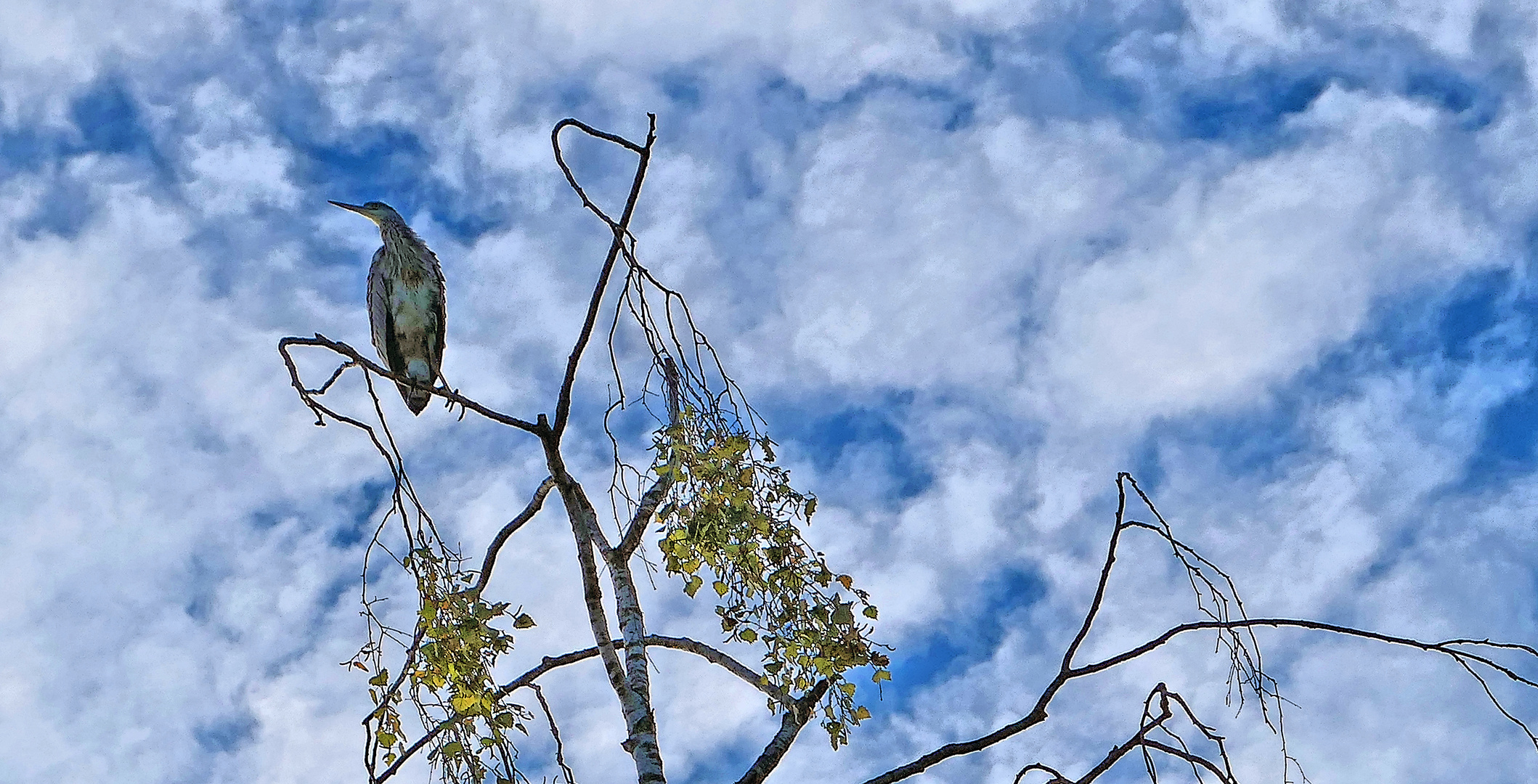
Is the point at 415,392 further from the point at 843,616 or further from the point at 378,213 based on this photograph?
the point at 843,616

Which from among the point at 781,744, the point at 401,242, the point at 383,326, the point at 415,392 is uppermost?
the point at 401,242

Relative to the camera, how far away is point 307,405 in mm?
2576

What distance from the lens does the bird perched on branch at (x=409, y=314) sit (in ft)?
23.0

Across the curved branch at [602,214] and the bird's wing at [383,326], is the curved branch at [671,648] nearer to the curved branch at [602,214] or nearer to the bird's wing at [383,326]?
the curved branch at [602,214]

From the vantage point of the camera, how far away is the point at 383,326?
23.1ft

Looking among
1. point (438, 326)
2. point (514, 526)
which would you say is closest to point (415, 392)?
point (438, 326)

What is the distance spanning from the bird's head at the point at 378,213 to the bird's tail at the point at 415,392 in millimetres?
1108

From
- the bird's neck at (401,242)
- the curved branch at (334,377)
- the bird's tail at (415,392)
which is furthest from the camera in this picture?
the bird's neck at (401,242)

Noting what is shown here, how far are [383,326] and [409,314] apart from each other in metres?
0.16

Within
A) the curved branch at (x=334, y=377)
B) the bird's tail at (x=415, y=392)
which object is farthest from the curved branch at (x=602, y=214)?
the bird's tail at (x=415, y=392)

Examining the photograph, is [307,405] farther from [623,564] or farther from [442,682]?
[623,564]

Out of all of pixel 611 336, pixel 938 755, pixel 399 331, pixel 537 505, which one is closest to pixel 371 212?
pixel 399 331

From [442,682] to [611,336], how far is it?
83cm

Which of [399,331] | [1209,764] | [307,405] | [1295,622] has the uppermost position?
[399,331]
